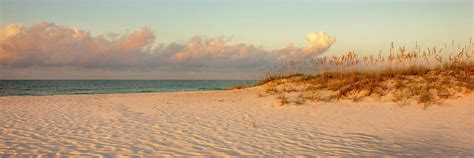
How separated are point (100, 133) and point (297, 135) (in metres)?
4.34

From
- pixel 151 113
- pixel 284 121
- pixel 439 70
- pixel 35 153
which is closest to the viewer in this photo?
pixel 35 153

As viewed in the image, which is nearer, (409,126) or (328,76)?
(409,126)

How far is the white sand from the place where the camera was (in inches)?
254

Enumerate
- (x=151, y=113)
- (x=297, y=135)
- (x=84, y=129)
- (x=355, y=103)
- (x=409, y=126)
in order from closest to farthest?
(x=297, y=135) → (x=84, y=129) → (x=409, y=126) → (x=151, y=113) → (x=355, y=103)

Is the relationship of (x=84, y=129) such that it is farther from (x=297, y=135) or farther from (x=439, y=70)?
(x=439, y=70)

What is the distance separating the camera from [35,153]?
6152 mm

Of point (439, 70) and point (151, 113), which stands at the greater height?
point (439, 70)

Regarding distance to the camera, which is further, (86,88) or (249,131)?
(86,88)

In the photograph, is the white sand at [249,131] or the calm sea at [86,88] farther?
the calm sea at [86,88]

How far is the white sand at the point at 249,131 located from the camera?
644 cm

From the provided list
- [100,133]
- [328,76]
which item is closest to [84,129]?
[100,133]

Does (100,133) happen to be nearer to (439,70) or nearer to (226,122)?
(226,122)

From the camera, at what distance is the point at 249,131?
326 inches

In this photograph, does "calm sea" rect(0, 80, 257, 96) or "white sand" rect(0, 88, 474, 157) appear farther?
"calm sea" rect(0, 80, 257, 96)
